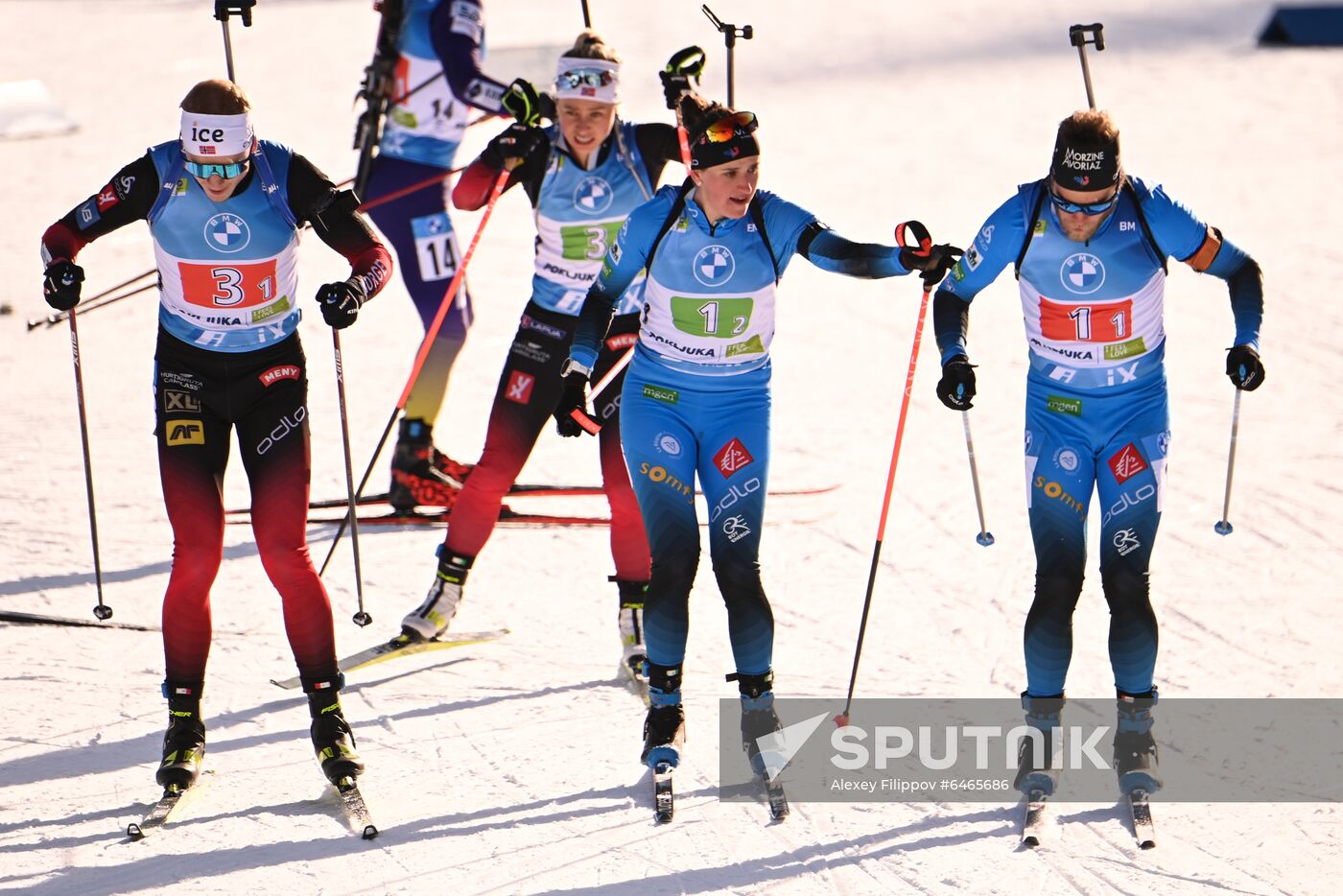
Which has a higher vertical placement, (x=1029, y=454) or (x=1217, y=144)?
(x=1217, y=144)

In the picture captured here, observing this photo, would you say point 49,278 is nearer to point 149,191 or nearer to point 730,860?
point 149,191

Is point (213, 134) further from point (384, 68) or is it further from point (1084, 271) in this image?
point (384, 68)

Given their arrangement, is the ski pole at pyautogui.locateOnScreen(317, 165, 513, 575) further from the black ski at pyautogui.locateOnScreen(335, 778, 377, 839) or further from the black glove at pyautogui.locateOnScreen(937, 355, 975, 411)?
the black glove at pyautogui.locateOnScreen(937, 355, 975, 411)

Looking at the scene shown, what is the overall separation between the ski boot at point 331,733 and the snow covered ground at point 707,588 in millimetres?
155

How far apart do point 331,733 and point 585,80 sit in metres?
2.78

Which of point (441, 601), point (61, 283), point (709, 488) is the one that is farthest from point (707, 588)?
point (61, 283)

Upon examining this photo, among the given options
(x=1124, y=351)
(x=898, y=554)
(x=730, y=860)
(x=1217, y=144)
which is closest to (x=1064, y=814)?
(x=730, y=860)

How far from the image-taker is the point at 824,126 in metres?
16.2

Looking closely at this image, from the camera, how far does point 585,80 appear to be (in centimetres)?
674

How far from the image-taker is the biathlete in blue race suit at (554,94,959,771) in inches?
226

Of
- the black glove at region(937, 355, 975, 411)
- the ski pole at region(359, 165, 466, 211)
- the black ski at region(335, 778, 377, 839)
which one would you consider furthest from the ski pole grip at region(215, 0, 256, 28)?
the black glove at region(937, 355, 975, 411)

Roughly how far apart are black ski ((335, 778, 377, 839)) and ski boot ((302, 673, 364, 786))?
0.03 m

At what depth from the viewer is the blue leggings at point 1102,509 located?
5617 millimetres

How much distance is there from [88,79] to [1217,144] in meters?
11.5
